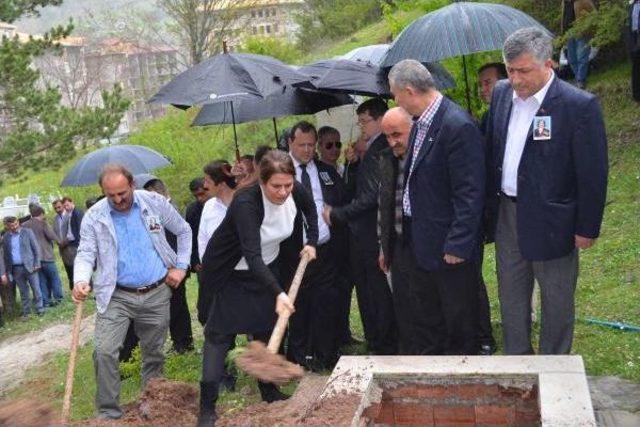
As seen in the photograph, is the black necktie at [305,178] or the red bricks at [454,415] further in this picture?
the black necktie at [305,178]

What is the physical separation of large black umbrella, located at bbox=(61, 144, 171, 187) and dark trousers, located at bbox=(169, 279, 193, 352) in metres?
1.69

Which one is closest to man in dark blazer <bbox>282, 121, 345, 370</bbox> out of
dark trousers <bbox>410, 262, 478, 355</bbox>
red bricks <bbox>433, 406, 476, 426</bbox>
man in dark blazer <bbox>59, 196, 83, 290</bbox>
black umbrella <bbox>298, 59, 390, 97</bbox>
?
black umbrella <bbox>298, 59, 390, 97</bbox>

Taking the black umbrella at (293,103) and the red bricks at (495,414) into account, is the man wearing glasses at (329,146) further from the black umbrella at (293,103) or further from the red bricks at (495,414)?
the red bricks at (495,414)

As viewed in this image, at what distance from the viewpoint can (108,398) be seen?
5.46m

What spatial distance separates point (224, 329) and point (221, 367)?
9.1 inches

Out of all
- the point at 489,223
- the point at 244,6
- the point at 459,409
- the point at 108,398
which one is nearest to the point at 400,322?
the point at 489,223

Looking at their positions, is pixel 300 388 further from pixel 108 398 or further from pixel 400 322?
pixel 108 398

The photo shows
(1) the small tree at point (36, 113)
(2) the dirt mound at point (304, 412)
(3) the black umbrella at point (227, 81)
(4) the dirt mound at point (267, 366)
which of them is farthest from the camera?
(1) the small tree at point (36, 113)

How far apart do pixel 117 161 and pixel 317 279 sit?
13.1ft

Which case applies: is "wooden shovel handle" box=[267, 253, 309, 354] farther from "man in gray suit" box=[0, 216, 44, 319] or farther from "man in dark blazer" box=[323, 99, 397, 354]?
"man in gray suit" box=[0, 216, 44, 319]

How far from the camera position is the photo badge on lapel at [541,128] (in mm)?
4395

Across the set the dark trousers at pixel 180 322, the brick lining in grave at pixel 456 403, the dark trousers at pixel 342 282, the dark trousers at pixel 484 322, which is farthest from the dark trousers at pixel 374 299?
the dark trousers at pixel 180 322

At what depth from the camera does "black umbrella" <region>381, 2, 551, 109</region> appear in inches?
223

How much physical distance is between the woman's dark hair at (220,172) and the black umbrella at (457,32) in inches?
54.8
